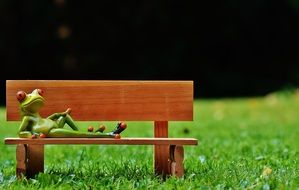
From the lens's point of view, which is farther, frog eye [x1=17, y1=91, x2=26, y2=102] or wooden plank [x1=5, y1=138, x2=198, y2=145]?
frog eye [x1=17, y1=91, x2=26, y2=102]

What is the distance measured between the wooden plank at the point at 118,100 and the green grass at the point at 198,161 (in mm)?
414

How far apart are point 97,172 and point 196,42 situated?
14648 mm

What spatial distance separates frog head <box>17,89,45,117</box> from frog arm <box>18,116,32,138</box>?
5 cm

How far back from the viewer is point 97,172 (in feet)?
18.0

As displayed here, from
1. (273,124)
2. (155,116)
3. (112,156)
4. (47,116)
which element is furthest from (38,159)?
(273,124)

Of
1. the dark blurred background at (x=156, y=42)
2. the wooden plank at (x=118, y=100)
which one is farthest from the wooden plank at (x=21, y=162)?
the dark blurred background at (x=156, y=42)

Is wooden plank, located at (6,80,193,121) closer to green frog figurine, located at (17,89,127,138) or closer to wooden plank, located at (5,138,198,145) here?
green frog figurine, located at (17,89,127,138)

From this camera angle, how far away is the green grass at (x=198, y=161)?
15.9ft

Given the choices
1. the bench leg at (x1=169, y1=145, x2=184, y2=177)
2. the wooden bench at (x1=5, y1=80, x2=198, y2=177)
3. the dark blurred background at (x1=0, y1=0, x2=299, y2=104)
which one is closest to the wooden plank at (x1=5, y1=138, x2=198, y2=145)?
the bench leg at (x1=169, y1=145, x2=184, y2=177)

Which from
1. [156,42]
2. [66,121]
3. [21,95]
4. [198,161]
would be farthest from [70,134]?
[156,42]

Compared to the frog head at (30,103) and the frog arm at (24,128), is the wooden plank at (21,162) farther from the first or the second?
the frog head at (30,103)

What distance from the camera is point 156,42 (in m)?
19.6

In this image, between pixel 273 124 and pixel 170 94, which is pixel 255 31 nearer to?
pixel 273 124

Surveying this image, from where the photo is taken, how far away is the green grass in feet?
15.9
